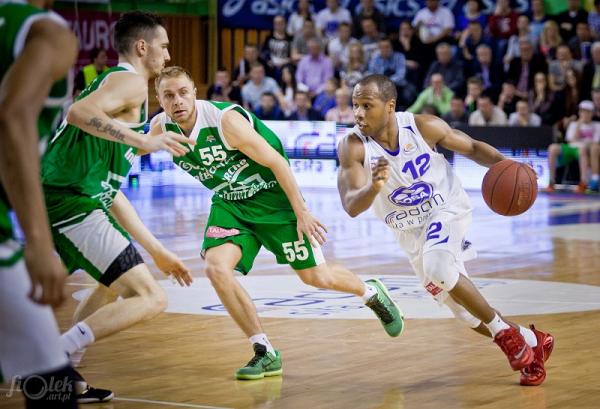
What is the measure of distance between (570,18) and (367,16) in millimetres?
3669

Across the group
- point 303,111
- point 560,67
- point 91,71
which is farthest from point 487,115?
point 91,71

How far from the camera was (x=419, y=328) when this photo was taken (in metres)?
7.71

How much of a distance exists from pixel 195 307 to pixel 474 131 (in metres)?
10.9

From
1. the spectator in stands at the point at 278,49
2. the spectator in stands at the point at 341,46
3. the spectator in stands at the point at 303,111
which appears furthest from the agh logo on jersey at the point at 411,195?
the spectator in stands at the point at 278,49

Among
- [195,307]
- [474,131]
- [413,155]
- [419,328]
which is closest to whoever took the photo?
[413,155]

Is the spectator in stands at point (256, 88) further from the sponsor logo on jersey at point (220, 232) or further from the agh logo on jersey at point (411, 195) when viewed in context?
the agh logo on jersey at point (411, 195)

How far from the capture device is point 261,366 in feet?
20.4

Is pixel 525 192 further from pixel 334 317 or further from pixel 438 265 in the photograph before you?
pixel 334 317

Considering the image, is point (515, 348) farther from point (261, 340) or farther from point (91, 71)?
point (91, 71)

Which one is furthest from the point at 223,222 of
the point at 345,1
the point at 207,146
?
the point at 345,1

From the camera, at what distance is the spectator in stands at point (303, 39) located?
21672mm

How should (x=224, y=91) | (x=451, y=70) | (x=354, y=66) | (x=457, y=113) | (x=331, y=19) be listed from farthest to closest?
(x=331, y=19), (x=224, y=91), (x=354, y=66), (x=451, y=70), (x=457, y=113)

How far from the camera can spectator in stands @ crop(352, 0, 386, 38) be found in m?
21.8

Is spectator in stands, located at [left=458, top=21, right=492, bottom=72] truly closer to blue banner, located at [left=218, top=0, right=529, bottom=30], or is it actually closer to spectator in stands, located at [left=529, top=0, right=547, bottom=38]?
spectator in stands, located at [left=529, top=0, right=547, bottom=38]
